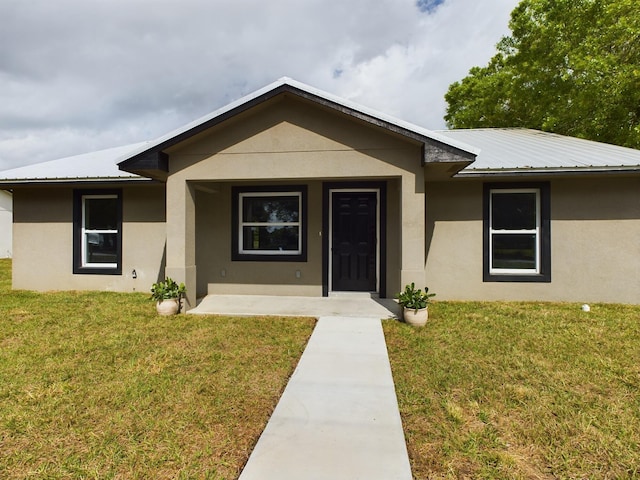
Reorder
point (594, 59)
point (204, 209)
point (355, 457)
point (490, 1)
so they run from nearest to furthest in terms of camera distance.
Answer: point (355, 457)
point (204, 209)
point (594, 59)
point (490, 1)

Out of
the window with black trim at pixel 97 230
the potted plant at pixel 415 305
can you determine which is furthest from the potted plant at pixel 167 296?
the potted plant at pixel 415 305

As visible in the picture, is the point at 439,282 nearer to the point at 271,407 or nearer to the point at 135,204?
the point at 271,407

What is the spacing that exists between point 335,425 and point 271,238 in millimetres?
5618

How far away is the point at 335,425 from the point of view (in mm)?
2656

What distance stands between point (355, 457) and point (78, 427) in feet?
7.57

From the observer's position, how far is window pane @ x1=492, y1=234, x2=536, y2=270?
704cm

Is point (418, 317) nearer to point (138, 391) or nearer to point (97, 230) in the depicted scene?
point (138, 391)

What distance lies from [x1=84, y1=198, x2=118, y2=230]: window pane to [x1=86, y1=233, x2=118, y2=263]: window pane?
8.4 inches

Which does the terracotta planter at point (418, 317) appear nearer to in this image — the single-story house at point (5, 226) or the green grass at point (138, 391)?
the green grass at point (138, 391)

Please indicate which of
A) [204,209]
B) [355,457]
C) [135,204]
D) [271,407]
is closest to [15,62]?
[135,204]

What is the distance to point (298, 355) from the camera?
411 cm

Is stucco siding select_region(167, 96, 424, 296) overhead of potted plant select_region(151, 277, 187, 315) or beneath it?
overhead

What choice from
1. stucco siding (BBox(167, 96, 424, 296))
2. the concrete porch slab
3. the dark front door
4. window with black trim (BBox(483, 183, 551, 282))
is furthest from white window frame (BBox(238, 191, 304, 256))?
window with black trim (BBox(483, 183, 551, 282))

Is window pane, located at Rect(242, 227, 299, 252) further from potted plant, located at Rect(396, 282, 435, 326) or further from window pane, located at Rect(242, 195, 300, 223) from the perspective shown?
potted plant, located at Rect(396, 282, 435, 326)
